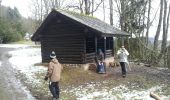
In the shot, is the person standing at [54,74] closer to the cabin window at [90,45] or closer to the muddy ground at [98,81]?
the muddy ground at [98,81]

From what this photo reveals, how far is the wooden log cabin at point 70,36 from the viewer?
2332 centimetres

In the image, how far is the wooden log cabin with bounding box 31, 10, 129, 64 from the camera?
2332cm

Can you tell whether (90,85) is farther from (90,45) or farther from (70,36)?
(90,45)

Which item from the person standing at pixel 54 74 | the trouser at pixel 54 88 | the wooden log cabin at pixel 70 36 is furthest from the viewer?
the wooden log cabin at pixel 70 36

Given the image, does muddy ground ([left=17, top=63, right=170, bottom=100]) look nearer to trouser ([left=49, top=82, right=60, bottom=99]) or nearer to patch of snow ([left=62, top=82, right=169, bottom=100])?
patch of snow ([left=62, top=82, right=169, bottom=100])

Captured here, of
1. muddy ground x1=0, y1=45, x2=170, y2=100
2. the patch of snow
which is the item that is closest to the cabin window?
muddy ground x1=0, y1=45, x2=170, y2=100

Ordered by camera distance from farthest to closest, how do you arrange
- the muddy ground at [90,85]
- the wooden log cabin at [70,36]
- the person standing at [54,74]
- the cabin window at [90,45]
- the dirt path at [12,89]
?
1. the cabin window at [90,45]
2. the wooden log cabin at [70,36]
3. the muddy ground at [90,85]
4. the dirt path at [12,89]
5. the person standing at [54,74]

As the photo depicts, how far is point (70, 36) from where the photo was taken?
24250 millimetres

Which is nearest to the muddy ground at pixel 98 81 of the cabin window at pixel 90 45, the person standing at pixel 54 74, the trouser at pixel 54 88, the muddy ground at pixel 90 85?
the muddy ground at pixel 90 85

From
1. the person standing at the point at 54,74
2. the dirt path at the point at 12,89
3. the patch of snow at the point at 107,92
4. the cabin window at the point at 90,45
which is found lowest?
the patch of snow at the point at 107,92

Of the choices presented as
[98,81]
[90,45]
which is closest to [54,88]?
[98,81]

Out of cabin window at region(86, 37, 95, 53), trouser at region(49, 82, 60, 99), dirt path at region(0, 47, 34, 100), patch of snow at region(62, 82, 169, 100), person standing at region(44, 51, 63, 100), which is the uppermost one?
cabin window at region(86, 37, 95, 53)

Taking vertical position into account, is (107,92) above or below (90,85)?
below

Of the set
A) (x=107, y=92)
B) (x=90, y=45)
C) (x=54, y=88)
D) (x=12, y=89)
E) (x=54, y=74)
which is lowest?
(x=107, y=92)
